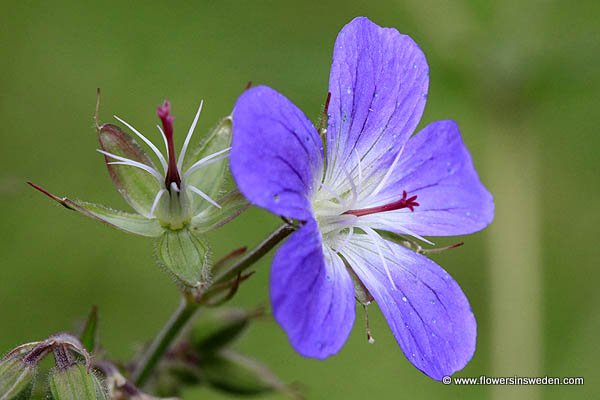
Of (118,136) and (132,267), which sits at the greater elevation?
(118,136)

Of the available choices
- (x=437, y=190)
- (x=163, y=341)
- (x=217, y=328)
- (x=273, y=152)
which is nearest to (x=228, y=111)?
(x=217, y=328)

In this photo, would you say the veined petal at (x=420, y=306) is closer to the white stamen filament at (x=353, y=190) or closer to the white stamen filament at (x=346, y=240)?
the white stamen filament at (x=346, y=240)

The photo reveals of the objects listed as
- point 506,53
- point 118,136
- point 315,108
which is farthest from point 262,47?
point 118,136

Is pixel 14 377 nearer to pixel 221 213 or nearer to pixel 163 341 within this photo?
pixel 163 341

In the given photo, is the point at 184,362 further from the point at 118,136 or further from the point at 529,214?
the point at 529,214

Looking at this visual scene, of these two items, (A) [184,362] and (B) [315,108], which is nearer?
(A) [184,362]

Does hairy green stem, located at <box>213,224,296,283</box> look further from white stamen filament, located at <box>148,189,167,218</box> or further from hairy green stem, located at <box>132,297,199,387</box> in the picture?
white stamen filament, located at <box>148,189,167,218</box>

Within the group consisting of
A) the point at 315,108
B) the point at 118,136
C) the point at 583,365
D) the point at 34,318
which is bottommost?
the point at 583,365

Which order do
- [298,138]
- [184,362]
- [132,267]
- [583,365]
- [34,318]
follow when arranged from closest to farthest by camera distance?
[298,138] → [184,362] → [34,318] → [132,267] → [583,365]
